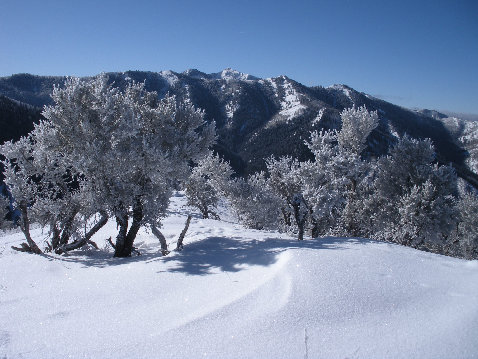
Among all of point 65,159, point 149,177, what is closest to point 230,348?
point 149,177

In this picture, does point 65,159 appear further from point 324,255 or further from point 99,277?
point 324,255

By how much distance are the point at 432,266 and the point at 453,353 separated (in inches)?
169

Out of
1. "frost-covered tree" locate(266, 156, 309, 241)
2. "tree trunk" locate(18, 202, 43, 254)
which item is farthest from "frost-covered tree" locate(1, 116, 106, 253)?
"frost-covered tree" locate(266, 156, 309, 241)

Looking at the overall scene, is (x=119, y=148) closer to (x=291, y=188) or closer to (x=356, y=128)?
(x=291, y=188)

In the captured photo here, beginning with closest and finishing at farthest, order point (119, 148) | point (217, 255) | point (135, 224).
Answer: point (217, 255)
point (119, 148)
point (135, 224)

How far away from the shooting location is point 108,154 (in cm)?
1116

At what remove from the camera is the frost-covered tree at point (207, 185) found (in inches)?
1204

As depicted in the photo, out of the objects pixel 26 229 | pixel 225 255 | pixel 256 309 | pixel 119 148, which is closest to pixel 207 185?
pixel 26 229

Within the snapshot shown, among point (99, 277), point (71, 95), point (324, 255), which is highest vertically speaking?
point (71, 95)

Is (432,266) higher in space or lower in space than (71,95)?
lower

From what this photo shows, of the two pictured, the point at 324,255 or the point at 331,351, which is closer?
the point at 331,351

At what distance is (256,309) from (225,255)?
511 centimetres

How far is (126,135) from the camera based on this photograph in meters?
11.2

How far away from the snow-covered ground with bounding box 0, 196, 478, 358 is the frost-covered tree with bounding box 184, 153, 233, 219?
21373 millimetres
